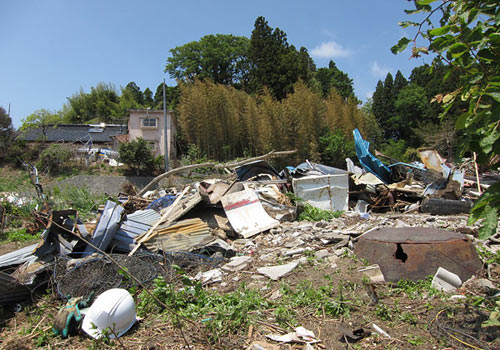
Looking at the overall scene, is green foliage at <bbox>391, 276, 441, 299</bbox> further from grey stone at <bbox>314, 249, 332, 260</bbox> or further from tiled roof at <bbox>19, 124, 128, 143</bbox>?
tiled roof at <bbox>19, 124, 128, 143</bbox>

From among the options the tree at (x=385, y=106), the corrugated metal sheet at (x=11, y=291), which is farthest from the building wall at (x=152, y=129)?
the tree at (x=385, y=106)

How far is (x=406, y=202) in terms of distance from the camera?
8.33m

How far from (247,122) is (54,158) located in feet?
30.6

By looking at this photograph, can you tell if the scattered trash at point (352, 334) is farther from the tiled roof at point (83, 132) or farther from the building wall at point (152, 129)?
the tiled roof at point (83, 132)

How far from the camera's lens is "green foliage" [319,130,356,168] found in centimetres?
1512

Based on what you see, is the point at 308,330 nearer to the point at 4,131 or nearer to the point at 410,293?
the point at 410,293

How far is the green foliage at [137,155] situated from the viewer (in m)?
14.8

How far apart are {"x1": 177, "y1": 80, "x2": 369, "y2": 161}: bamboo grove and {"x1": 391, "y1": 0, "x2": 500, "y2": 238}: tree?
12.3m

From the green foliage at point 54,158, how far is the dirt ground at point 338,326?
1453cm

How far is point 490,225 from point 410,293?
5.57ft

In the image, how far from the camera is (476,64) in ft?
5.99

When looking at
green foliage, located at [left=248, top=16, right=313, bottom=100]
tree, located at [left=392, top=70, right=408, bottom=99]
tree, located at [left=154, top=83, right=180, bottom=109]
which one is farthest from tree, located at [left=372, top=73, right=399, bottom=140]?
tree, located at [left=154, top=83, right=180, bottom=109]

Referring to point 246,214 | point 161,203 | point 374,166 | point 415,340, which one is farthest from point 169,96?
point 415,340

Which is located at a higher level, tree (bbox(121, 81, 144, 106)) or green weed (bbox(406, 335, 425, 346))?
tree (bbox(121, 81, 144, 106))
